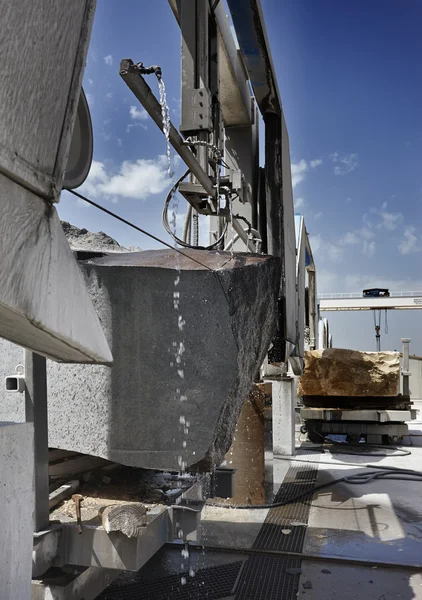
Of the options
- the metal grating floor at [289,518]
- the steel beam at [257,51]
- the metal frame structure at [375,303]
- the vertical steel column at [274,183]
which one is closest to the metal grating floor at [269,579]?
the metal grating floor at [289,518]

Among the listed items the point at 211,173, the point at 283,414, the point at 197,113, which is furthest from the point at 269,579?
the point at 283,414

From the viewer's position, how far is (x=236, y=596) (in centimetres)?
302

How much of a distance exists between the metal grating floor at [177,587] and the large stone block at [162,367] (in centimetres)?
111

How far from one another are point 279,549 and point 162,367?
2.14 meters

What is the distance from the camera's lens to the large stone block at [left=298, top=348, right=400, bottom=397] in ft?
26.2

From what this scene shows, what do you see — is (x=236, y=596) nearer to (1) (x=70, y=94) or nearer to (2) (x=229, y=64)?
(1) (x=70, y=94)

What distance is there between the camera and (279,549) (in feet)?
12.2

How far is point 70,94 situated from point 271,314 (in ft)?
7.40

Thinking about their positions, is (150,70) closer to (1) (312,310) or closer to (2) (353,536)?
(2) (353,536)

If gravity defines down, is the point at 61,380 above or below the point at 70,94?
below

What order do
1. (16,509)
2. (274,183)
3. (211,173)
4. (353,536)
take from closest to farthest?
(16,509) < (211,173) < (353,536) < (274,183)

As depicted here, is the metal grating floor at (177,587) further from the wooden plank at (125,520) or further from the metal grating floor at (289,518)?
the wooden plank at (125,520)

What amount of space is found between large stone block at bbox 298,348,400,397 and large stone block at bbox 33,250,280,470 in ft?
19.4

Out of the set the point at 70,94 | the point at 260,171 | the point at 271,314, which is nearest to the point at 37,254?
the point at 70,94
